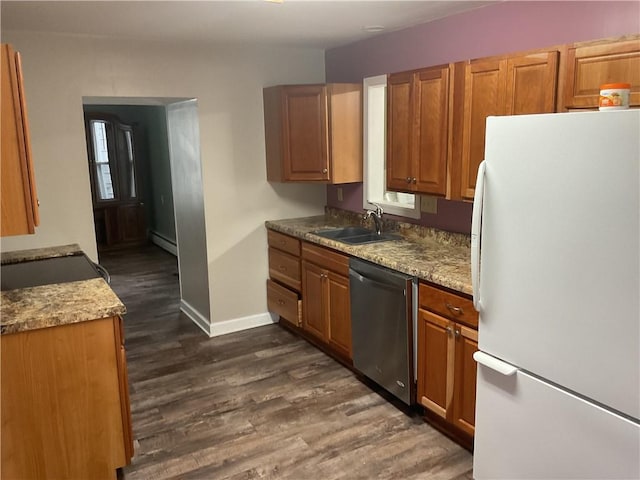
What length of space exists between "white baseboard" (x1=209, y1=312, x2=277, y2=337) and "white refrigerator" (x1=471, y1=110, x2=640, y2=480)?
256cm

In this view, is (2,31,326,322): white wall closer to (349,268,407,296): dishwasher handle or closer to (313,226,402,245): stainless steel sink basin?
(313,226,402,245): stainless steel sink basin

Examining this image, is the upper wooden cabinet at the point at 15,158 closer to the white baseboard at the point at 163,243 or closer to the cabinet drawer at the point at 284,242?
the cabinet drawer at the point at 284,242

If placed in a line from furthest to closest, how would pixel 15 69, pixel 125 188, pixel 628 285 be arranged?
1. pixel 125 188
2. pixel 15 69
3. pixel 628 285

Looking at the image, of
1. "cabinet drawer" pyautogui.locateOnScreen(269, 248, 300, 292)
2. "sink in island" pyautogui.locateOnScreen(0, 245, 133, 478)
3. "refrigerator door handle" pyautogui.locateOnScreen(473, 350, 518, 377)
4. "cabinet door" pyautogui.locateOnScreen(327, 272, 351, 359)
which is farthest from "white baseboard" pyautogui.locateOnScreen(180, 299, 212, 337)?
"refrigerator door handle" pyautogui.locateOnScreen(473, 350, 518, 377)

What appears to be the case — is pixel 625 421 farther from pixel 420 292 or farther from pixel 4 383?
pixel 4 383

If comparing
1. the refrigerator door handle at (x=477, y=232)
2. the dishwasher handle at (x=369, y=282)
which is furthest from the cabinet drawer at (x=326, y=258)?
the refrigerator door handle at (x=477, y=232)

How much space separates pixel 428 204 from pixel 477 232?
4.45ft

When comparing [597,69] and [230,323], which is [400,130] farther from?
[230,323]

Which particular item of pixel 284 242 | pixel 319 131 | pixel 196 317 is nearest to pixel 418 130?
pixel 319 131

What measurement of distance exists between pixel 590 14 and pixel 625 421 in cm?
180

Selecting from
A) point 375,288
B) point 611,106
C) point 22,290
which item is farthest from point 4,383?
point 611,106

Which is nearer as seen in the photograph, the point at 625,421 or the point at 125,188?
the point at 625,421

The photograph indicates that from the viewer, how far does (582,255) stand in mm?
1778

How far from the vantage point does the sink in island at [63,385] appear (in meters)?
2.14
